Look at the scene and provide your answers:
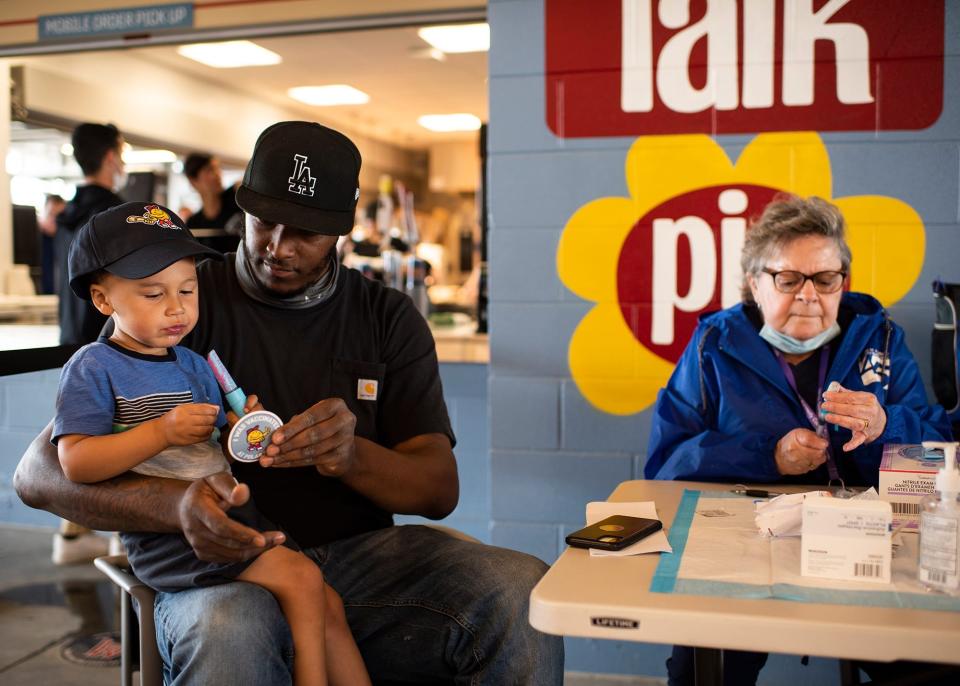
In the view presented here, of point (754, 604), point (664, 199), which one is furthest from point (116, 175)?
point (754, 604)

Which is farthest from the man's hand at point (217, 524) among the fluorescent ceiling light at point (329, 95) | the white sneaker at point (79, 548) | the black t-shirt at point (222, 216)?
the fluorescent ceiling light at point (329, 95)

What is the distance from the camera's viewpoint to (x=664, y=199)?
111 inches

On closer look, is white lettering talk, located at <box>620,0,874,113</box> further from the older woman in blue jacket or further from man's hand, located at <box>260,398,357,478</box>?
man's hand, located at <box>260,398,357,478</box>

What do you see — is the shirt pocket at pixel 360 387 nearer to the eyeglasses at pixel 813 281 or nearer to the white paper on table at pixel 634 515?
the white paper on table at pixel 634 515

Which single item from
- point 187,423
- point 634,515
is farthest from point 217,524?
point 634,515

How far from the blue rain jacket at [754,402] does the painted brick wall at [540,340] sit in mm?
706

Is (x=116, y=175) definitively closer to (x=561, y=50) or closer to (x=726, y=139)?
(x=561, y=50)

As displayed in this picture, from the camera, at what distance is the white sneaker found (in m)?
3.99

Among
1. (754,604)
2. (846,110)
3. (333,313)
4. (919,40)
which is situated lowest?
(754,604)

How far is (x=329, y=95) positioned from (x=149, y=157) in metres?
2.01

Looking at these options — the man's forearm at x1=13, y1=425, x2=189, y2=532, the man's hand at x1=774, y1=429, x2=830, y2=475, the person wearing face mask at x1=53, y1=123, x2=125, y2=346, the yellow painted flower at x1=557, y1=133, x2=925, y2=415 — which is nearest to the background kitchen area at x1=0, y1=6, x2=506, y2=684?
the man's forearm at x1=13, y1=425, x2=189, y2=532

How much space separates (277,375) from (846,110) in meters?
1.81

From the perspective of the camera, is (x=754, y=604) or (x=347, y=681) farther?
(x=347, y=681)

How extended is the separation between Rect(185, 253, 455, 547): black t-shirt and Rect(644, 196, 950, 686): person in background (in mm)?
561
